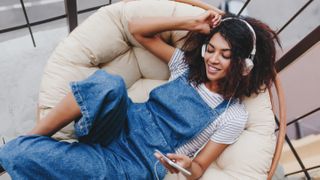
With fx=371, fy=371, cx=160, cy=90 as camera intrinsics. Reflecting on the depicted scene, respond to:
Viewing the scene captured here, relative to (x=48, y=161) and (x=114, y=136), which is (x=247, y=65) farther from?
(x=48, y=161)

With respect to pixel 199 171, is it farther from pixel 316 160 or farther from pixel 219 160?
pixel 316 160

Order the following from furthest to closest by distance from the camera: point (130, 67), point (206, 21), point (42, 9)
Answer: point (42, 9) → point (130, 67) → point (206, 21)

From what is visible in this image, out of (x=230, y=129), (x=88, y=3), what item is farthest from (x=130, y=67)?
(x=88, y=3)

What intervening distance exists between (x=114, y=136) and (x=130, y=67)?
0.39 meters

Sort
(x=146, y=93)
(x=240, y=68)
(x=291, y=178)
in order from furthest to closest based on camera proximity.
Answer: (x=291, y=178)
(x=146, y=93)
(x=240, y=68)

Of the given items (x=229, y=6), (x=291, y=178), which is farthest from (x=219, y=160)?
(x=229, y=6)

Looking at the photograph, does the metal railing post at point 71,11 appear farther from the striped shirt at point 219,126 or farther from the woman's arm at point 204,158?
the woman's arm at point 204,158

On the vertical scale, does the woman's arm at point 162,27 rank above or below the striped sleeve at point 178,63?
above

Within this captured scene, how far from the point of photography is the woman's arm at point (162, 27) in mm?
1336

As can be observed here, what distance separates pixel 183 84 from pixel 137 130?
243mm

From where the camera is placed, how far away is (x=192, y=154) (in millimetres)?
1375

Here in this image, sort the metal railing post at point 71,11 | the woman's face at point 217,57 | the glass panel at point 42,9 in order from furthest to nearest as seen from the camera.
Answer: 1. the glass panel at point 42,9
2. the metal railing post at point 71,11
3. the woman's face at point 217,57

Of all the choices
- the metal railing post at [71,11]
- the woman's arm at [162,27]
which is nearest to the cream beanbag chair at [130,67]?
the woman's arm at [162,27]

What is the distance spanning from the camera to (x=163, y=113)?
1.35m
